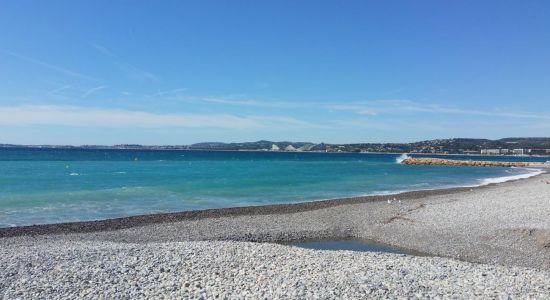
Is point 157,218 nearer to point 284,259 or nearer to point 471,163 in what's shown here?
point 284,259

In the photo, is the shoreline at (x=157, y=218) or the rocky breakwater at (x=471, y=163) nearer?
the shoreline at (x=157, y=218)

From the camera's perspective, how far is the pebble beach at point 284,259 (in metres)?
8.51

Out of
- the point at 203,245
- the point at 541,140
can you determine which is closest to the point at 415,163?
the point at 203,245

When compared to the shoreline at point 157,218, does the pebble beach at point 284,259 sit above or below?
above

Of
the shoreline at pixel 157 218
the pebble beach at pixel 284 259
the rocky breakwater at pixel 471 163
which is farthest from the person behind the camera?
the rocky breakwater at pixel 471 163

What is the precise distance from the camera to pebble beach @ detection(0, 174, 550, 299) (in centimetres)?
851

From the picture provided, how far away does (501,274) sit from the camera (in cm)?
995

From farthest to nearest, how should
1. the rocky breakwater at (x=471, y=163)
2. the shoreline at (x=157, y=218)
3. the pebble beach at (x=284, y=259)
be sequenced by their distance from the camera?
the rocky breakwater at (x=471, y=163) → the shoreline at (x=157, y=218) → the pebble beach at (x=284, y=259)

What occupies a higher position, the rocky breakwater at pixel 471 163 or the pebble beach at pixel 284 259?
the pebble beach at pixel 284 259

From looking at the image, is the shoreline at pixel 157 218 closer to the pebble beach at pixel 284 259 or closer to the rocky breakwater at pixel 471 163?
the pebble beach at pixel 284 259

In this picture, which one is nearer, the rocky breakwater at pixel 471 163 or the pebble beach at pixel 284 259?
the pebble beach at pixel 284 259

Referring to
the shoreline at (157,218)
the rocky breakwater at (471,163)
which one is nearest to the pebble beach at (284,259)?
the shoreline at (157,218)

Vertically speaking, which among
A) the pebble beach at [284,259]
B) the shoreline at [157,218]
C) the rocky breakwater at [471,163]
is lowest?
the rocky breakwater at [471,163]

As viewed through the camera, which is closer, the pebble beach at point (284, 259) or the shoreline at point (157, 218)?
the pebble beach at point (284, 259)
